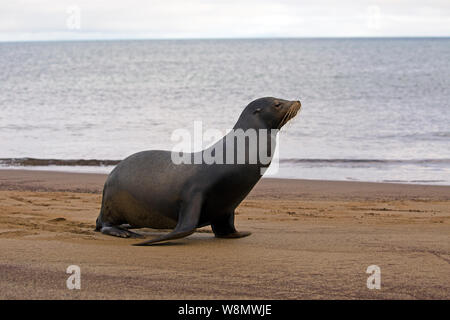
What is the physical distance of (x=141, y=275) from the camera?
16.0ft

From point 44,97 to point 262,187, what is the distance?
31106 millimetres

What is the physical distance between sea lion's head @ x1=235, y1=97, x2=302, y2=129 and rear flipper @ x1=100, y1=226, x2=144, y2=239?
1495 mm

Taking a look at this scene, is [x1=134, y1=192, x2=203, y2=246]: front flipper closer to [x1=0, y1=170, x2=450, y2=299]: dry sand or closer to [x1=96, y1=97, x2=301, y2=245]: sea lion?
[x1=96, y1=97, x2=301, y2=245]: sea lion

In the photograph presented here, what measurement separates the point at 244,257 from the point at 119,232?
1.69 metres

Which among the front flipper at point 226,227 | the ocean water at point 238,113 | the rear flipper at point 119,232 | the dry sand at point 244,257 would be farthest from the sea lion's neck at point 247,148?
the ocean water at point 238,113

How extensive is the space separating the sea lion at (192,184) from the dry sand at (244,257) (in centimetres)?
22

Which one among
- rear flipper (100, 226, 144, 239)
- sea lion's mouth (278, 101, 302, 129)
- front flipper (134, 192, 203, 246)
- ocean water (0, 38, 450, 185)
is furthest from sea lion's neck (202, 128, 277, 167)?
ocean water (0, 38, 450, 185)

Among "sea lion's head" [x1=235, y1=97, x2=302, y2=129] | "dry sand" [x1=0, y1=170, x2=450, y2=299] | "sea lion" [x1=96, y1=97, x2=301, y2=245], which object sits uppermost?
"sea lion's head" [x1=235, y1=97, x2=302, y2=129]

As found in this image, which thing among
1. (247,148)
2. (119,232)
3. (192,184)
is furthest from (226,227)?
(119,232)

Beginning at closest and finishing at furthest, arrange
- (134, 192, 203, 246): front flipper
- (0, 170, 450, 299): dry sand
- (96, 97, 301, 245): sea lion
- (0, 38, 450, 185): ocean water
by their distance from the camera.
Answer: (0, 170, 450, 299): dry sand
(134, 192, 203, 246): front flipper
(96, 97, 301, 245): sea lion
(0, 38, 450, 185): ocean water

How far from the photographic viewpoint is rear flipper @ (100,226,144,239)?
6836mm

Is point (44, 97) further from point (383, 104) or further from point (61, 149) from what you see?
point (61, 149)

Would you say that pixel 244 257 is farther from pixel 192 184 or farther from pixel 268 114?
pixel 268 114
